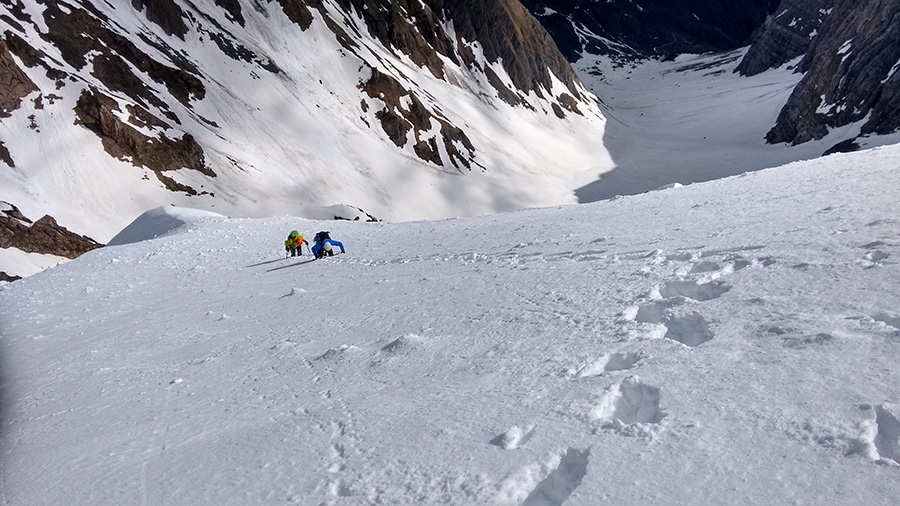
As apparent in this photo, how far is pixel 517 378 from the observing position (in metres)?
4.80

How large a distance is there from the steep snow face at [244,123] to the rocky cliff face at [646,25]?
4113 inches

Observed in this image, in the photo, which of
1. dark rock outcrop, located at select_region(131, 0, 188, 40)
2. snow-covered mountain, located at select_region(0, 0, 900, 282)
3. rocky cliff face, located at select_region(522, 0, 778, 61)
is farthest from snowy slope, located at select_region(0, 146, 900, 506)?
rocky cliff face, located at select_region(522, 0, 778, 61)

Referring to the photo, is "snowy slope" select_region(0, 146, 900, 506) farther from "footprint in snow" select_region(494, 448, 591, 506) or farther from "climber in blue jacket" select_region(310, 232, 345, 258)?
"climber in blue jacket" select_region(310, 232, 345, 258)

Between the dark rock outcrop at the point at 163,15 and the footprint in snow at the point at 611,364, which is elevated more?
the dark rock outcrop at the point at 163,15

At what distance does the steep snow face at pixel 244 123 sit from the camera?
36125 mm

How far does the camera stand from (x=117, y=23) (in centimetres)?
4641

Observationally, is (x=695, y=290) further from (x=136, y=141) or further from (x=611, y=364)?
(x=136, y=141)

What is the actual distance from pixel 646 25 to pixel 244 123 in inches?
6121

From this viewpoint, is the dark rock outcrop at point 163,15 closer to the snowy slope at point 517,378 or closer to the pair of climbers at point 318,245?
the pair of climbers at point 318,245

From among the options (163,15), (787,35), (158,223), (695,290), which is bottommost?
(787,35)

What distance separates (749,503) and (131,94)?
46.8 m

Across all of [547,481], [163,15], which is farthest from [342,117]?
[547,481]

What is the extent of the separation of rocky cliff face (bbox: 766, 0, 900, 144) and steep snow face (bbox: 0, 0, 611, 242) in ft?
84.5

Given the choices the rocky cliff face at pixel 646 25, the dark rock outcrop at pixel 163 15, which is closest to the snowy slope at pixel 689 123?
the rocky cliff face at pixel 646 25
